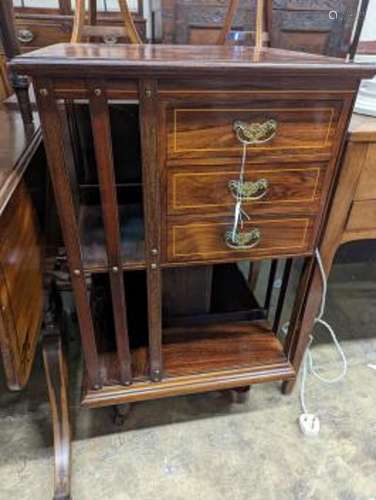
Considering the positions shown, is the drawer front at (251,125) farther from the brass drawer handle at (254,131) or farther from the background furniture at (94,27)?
the background furniture at (94,27)

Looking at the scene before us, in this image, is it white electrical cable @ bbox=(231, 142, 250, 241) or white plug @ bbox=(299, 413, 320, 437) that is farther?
white plug @ bbox=(299, 413, 320, 437)


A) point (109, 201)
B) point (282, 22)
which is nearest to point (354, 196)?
point (109, 201)

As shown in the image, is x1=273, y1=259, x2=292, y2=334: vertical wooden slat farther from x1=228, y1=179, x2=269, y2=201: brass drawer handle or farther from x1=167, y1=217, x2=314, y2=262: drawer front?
x1=228, y1=179, x2=269, y2=201: brass drawer handle

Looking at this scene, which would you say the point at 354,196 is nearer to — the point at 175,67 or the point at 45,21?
the point at 175,67

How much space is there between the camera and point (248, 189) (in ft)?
2.39

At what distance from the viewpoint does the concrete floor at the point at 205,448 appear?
0.91 meters

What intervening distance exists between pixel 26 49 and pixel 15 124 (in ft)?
2.55

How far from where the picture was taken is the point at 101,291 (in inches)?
44.9

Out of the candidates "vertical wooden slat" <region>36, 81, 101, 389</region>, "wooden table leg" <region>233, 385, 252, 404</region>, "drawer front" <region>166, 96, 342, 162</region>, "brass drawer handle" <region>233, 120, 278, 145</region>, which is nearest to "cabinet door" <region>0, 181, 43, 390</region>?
"vertical wooden slat" <region>36, 81, 101, 389</region>

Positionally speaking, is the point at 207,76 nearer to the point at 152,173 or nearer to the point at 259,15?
the point at 152,173

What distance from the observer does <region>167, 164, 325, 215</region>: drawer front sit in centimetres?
70

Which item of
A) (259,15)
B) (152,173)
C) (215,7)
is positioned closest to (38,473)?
(152,173)

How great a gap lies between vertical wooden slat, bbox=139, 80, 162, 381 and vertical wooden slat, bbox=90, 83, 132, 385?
0.19 feet

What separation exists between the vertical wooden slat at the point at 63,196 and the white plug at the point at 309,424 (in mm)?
625
